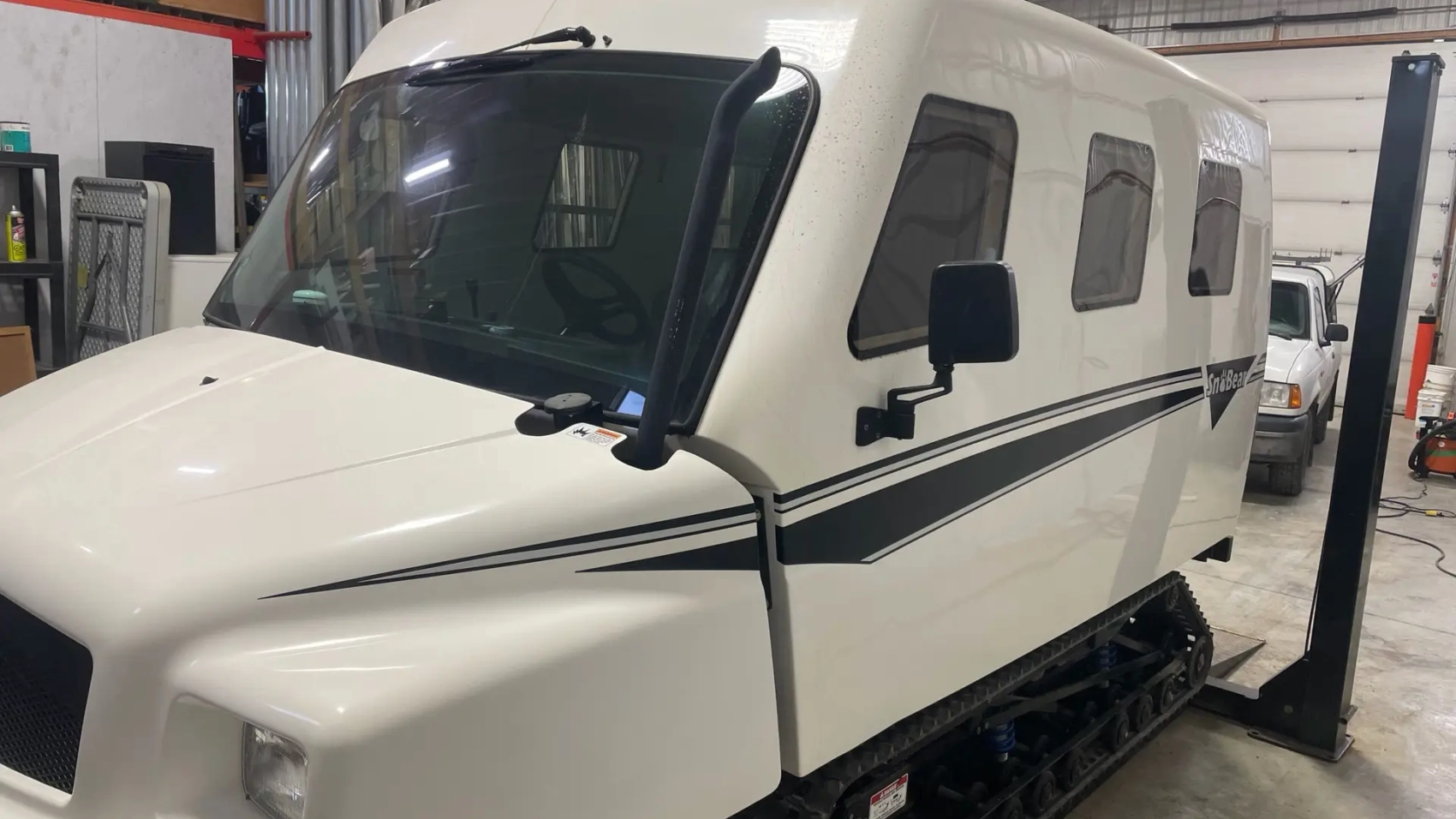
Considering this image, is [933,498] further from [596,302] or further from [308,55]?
[308,55]

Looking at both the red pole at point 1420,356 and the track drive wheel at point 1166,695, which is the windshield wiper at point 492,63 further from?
the red pole at point 1420,356

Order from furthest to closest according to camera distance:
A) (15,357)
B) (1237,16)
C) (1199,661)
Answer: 1. (1237,16)
2. (15,357)
3. (1199,661)

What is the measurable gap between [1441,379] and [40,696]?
37.8ft

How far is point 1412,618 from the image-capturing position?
19.8 ft

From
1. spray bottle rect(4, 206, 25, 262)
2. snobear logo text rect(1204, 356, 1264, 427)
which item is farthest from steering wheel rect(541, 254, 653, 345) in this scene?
spray bottle rect(4, 206, 25, 262)

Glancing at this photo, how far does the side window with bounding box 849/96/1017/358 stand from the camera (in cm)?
220

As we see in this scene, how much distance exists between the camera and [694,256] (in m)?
1.76

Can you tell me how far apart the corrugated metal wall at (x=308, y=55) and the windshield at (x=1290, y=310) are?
7225 millimetres

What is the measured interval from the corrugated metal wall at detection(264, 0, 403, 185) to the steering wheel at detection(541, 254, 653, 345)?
5805 millimetres

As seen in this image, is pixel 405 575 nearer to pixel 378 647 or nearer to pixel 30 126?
pixel 378 647

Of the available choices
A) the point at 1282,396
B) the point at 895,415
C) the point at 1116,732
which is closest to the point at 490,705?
the point at 895,415

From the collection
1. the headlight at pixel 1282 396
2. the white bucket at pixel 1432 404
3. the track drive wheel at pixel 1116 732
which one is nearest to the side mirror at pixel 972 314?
the track drive wheel at pixel 1116 732

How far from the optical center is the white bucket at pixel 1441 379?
10203 mm

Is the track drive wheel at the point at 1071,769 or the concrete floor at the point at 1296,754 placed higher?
the track drive wheel at the point at 1071,769
